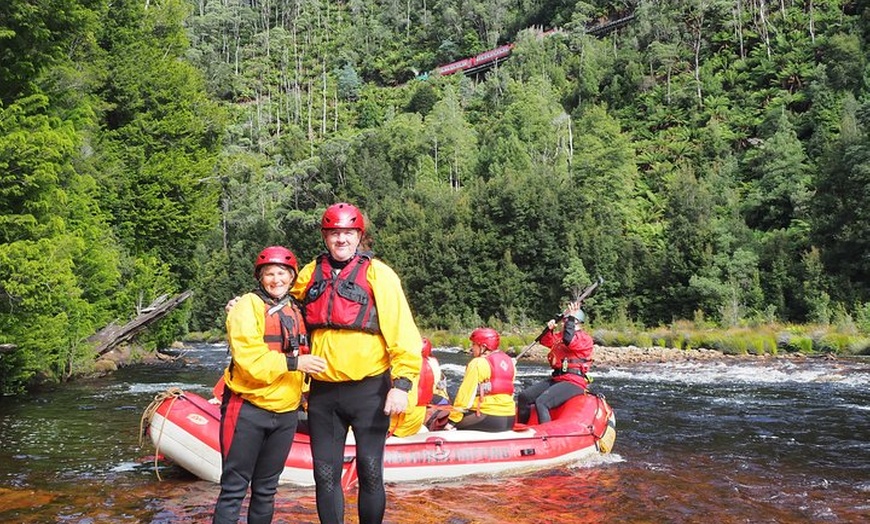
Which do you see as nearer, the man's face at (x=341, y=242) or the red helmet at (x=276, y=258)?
the man's face at (x=341, y=242)

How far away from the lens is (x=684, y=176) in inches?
1590

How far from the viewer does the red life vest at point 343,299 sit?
3951mm

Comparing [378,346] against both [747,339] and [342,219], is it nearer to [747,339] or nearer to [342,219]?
[342,219]

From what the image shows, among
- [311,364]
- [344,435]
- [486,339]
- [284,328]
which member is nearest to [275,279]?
[284,328]

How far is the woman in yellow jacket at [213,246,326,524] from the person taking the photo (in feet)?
13.1

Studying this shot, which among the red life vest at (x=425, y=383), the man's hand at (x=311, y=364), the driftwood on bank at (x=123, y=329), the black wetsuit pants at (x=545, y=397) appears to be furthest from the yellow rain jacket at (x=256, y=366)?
the driftwood on bank at (x=123, y=329)

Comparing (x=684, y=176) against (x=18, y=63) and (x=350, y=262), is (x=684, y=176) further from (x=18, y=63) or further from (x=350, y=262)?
(x=350, y=262)

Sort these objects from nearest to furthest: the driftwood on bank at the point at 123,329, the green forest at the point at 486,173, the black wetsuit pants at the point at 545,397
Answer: the black wetsuit pants at the point at 545,397 < the green forest at the point at 486,173 < the driftwood on bank at the point at 123,329

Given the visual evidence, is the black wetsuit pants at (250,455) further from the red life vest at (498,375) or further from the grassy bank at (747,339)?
the grassy bank at (747,339)

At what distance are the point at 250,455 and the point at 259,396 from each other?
1.15 feet

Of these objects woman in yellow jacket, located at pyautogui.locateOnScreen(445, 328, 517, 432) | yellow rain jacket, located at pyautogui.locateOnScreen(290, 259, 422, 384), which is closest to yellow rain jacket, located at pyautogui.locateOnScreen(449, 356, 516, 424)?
woman in yellow jacket, located at pyautogui.locateOnScreen(445, 328, 517, 432)

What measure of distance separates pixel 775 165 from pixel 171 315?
118 ft

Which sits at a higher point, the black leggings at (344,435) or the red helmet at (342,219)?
the red helmet at (342,219)

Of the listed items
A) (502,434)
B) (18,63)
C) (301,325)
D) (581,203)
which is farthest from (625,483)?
(581,203)
